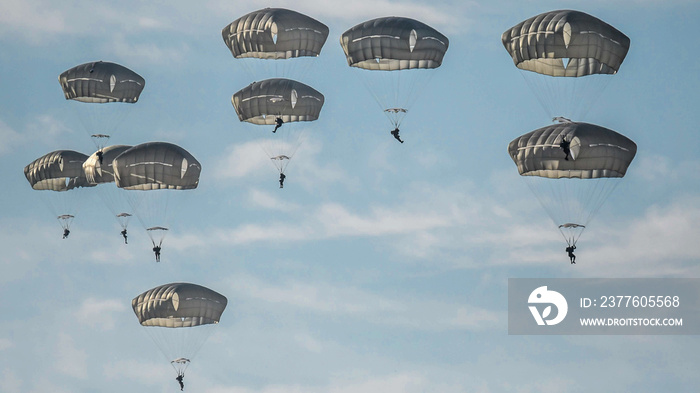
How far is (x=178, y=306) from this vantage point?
363ft

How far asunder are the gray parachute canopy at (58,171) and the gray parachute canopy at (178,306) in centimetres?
1259

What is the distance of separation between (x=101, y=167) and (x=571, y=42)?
3614 cm

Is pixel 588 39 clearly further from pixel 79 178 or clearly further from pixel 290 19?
pixel 79 178

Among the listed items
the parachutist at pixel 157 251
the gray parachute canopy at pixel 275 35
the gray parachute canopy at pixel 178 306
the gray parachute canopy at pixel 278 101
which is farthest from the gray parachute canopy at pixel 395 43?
the parachutist at pixel 157 251

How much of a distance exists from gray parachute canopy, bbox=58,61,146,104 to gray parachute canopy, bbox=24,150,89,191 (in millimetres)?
8444

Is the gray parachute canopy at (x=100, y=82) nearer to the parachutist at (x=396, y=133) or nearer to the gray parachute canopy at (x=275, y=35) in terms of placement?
the gray parachute canopy at (x=275, y=35)

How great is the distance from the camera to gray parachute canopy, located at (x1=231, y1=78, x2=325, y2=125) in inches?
4257

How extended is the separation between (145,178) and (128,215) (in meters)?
12.6

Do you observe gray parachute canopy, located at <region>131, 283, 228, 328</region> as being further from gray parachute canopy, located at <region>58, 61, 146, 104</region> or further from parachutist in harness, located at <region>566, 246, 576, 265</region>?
parachutist in harness, located at <region>566, 246, 576, 265</region>

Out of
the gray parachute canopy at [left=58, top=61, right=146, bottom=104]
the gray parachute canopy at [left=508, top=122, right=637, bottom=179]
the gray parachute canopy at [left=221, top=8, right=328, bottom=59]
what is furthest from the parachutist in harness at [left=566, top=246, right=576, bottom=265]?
the gray parachute canopy at [left=58, top=61, right=146, bottom=104]

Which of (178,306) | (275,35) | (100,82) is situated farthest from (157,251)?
(275,35)

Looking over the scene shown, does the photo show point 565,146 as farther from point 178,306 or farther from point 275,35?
point 178,306

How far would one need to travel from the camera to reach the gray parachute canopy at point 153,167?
108625 mm

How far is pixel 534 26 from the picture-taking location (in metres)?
97.6
